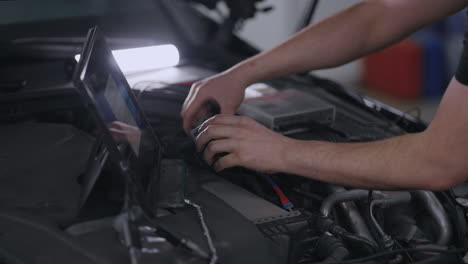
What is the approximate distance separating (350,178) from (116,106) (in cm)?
42

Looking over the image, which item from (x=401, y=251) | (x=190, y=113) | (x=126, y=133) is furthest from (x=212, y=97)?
(x=401, y=251)

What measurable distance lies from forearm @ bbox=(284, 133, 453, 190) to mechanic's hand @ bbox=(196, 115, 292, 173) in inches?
0.9

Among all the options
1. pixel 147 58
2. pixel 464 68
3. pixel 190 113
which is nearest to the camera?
pixel 464 68

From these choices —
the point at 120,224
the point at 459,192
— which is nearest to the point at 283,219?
the point at 120,224

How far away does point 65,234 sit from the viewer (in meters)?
0.86

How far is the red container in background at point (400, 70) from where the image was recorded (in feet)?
13.5

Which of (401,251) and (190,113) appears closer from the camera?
(401,251)

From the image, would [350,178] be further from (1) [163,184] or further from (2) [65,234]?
Result: (2) [65,234]

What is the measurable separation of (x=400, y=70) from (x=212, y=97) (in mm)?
3202

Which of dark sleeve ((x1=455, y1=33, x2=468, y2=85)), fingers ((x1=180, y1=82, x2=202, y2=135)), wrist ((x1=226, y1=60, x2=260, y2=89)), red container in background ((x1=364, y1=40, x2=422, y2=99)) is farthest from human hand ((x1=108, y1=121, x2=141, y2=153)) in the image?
red container in background ((x1=364, y1=40, x2=422, y2=99))

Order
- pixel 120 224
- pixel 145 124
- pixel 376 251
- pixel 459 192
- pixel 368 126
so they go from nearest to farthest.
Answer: pixel 120 224 < pixel 376 251 < pixel 145 124 < pixel 459 192 < pixel 368 126

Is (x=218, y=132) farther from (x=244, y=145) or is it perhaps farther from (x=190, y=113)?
(x=190, y=113)

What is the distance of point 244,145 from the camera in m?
1.00

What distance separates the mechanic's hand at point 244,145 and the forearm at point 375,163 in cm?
2
